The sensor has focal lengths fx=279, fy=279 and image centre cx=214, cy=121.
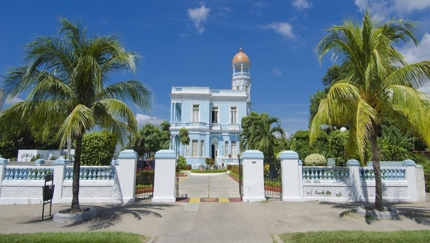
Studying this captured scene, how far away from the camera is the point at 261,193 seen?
1080 centimetres

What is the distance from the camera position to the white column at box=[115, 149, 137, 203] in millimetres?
10541

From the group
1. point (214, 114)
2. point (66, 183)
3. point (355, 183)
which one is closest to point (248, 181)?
point (355, 183)

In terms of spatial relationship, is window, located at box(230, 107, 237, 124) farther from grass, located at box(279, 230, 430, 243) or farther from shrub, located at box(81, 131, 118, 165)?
grass, located at box(279, 230, 430, 243)

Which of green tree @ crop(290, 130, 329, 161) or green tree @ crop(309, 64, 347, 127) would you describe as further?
green tree @ crop(309, 64, 347, 127)

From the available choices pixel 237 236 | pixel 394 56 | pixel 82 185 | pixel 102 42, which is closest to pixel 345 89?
pixel 394 56

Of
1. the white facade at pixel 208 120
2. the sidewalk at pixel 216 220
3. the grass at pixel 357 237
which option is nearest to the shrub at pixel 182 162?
the white facade at pixel 208 120

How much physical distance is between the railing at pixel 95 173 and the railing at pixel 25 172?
0.72 metres

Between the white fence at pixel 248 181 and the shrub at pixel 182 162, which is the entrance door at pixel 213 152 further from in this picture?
the white fence at pixel 248 181

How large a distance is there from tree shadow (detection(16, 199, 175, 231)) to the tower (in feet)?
104

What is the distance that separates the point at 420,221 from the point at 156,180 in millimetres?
8390

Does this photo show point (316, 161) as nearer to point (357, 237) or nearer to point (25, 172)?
point (357, 237)

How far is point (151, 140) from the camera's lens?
3372 centimetres

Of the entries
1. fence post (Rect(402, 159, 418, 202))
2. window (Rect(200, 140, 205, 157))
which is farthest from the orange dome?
fence post (Rect(402, 159, 418, 202))

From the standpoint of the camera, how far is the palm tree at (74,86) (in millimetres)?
7645
